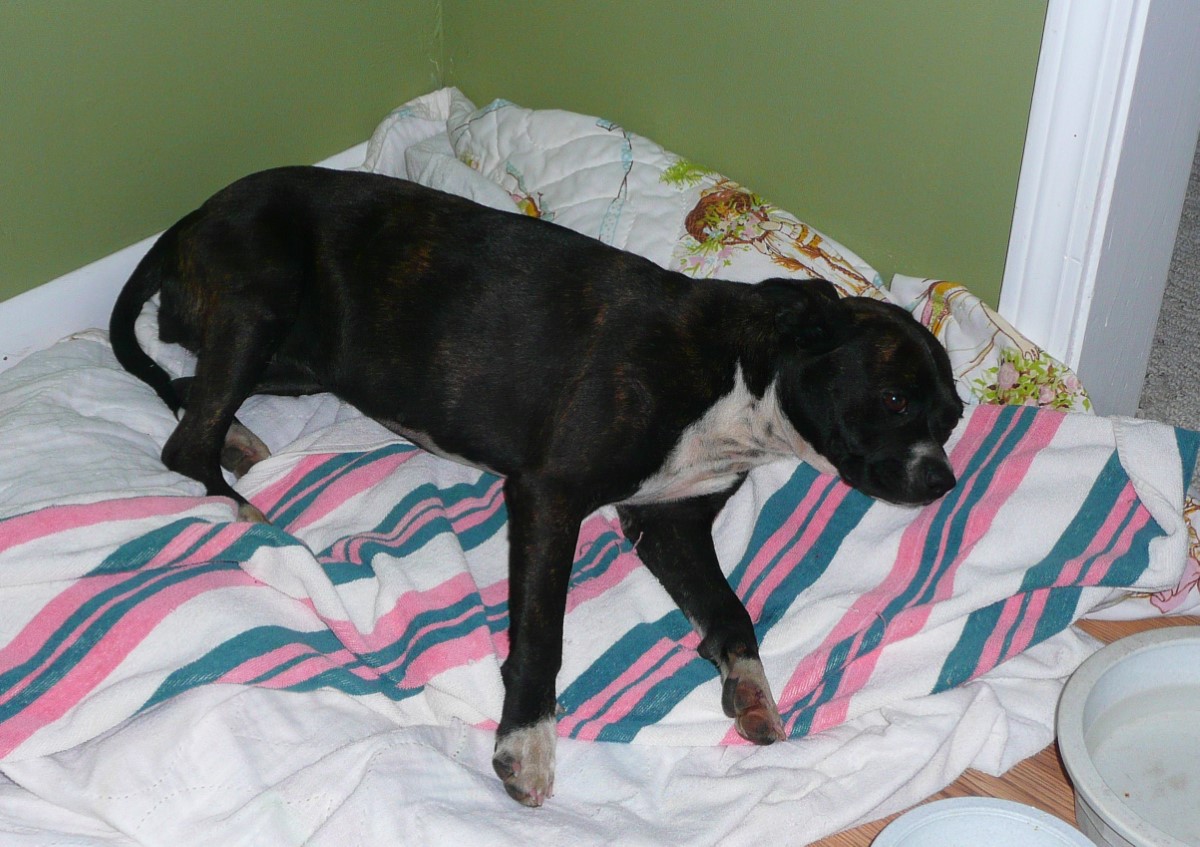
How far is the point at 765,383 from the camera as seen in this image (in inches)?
102

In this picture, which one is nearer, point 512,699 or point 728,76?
point 512,699

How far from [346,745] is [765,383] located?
1.11 metres

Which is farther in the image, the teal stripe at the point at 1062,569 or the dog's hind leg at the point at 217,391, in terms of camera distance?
the dog's hind leg at the point at 217,391

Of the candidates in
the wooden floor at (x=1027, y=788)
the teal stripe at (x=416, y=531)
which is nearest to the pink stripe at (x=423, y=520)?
the teal stripe at (x=416, y=531)

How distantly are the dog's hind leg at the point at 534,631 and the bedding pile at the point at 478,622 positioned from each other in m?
0.07

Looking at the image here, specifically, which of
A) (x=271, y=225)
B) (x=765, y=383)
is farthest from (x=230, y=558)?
(x=765, y=383)

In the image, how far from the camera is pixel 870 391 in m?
2.48

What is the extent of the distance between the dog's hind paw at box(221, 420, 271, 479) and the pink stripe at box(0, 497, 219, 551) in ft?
1.35

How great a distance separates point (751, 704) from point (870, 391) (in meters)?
0.67

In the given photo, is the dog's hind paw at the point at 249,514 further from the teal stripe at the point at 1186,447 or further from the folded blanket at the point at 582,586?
the teal stripe at the point at 1186,447

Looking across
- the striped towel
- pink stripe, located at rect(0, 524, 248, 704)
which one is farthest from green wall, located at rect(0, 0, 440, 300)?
pink stripe, located at rect(0, 524, 248, 704)

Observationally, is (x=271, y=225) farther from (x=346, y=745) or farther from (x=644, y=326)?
(x=346, y=745)

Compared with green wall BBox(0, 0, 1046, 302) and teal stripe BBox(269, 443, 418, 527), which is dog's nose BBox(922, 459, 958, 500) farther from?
teal stripe BBox(269, 443, 418, 527)

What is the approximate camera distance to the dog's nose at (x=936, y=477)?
2.50 meters
